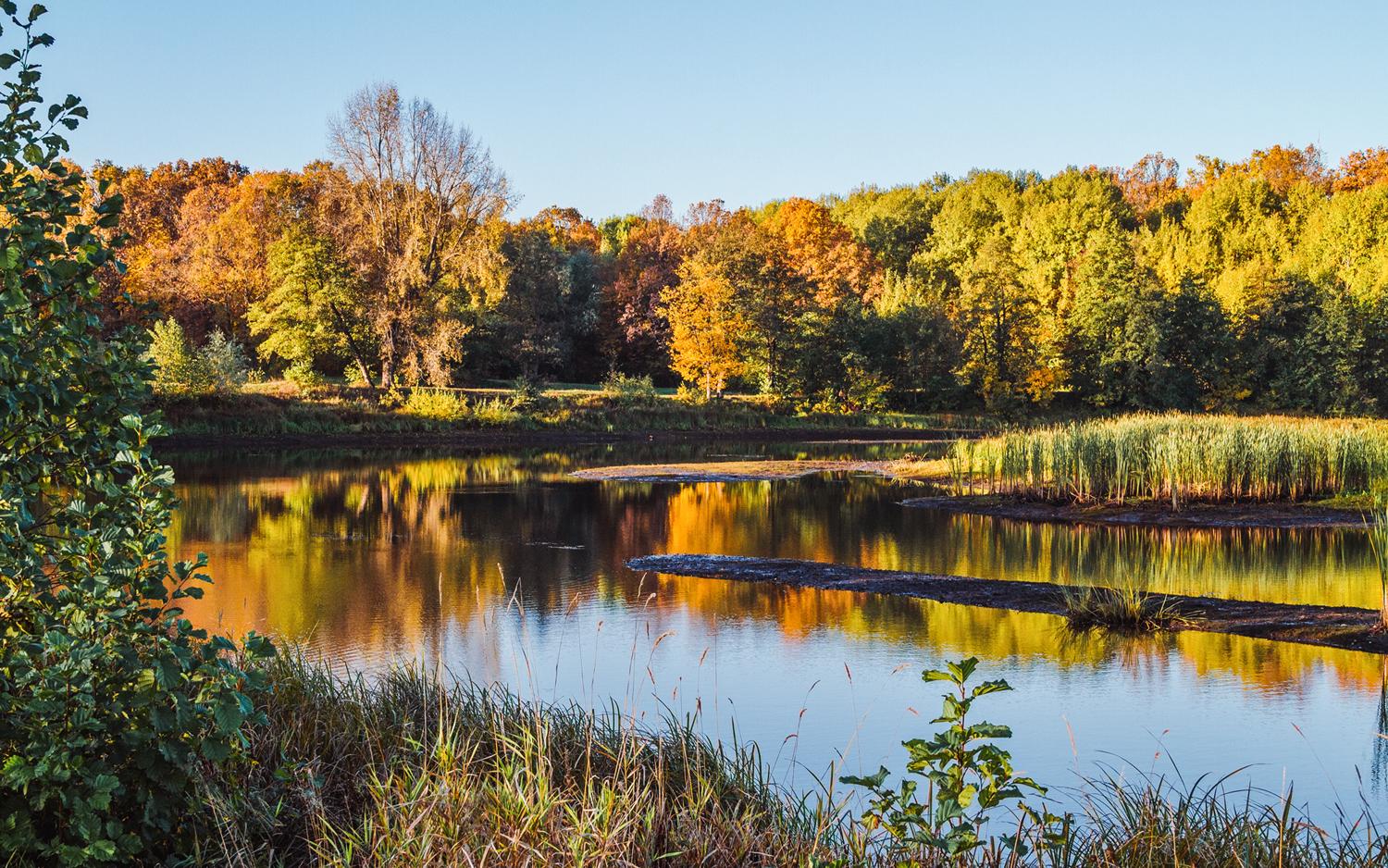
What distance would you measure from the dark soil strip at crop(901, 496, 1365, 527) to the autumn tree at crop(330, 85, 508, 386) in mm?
27107

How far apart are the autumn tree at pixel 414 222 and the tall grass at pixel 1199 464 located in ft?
→ 87.1

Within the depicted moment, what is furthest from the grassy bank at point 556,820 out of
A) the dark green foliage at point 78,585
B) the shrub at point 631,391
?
the shrub at point 631,391

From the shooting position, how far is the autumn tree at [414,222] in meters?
45.3

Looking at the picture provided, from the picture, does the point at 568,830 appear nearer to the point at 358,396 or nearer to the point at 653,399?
the point at 358,396

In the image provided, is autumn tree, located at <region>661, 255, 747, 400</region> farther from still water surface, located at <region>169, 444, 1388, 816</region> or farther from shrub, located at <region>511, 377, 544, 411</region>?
still water surface, located at <region>169, 444, 1388, 816</region>

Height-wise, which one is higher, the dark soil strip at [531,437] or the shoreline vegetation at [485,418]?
the shoreline vegetation at [485,418]

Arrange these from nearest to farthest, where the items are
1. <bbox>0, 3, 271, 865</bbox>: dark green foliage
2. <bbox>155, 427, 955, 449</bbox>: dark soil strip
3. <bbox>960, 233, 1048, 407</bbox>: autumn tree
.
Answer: <bbox>0, 3, 271, 865</bbox>: dark green foliage
<bbox>155, 427, 955, 449</bbox>: dark soil strip
<bbox>960, 233, 1048, 407</bbox>: autumn tree

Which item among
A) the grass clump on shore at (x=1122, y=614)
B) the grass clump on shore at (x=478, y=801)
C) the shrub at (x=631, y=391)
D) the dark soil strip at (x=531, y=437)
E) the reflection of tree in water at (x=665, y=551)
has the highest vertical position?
the shrub at (x=631, y=391)

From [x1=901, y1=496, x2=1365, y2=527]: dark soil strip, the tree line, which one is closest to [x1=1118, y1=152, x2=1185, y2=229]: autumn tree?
the tree line

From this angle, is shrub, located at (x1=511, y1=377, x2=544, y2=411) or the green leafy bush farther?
shrub, located at (x1=511, y1=377, x2=544, y2=411)

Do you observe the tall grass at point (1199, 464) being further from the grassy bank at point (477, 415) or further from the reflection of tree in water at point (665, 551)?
the grassy bank at point (477, 415)

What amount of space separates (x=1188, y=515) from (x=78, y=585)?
63.9 ft

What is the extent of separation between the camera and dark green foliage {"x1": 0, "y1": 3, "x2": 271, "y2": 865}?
4340mm

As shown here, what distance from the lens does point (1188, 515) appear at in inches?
818
